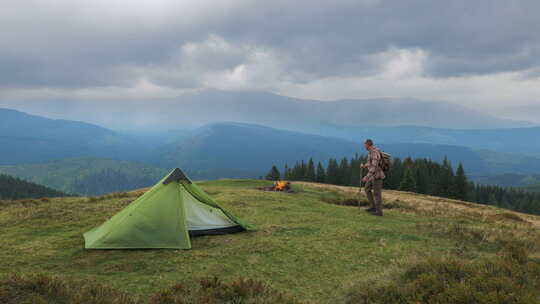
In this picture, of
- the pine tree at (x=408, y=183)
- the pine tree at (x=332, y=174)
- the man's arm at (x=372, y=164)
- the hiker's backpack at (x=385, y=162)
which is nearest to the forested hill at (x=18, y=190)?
the pine tree at (x=332, y=174)

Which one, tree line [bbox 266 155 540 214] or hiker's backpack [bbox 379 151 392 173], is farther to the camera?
tree line [bbox 266 155 540 214]

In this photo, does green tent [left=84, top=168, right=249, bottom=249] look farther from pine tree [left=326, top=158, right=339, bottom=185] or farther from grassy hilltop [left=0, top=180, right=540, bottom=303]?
pine tree [left=326, top=158, right=339, bottom=185]

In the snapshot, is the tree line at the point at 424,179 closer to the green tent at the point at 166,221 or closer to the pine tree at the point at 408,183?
the pine tree at the point at 408,183

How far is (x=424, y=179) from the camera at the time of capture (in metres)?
89.9

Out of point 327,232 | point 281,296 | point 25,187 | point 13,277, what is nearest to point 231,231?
point 327,232

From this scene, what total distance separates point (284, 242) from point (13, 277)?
719cm

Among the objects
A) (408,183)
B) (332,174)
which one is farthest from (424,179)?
(332,174)

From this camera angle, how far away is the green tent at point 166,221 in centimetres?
995

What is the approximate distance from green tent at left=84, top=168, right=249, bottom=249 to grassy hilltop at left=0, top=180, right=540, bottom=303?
1.64 ft

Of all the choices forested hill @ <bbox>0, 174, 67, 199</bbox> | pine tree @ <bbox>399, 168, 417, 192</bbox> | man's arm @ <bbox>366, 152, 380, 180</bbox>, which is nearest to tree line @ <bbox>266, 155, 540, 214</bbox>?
pine tree @ <bbox>399, 168, 417, 192</bbox>

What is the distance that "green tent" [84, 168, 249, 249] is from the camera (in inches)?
392

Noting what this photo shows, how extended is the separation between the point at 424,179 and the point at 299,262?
92663 mm

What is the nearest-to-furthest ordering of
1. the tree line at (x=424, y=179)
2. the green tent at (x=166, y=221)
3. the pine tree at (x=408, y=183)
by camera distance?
the green tent at (x=166, y=221), the pine tree at (x=408, y=183), the tree line at (x=424, y=179)

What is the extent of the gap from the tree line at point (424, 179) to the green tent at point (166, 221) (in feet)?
201
